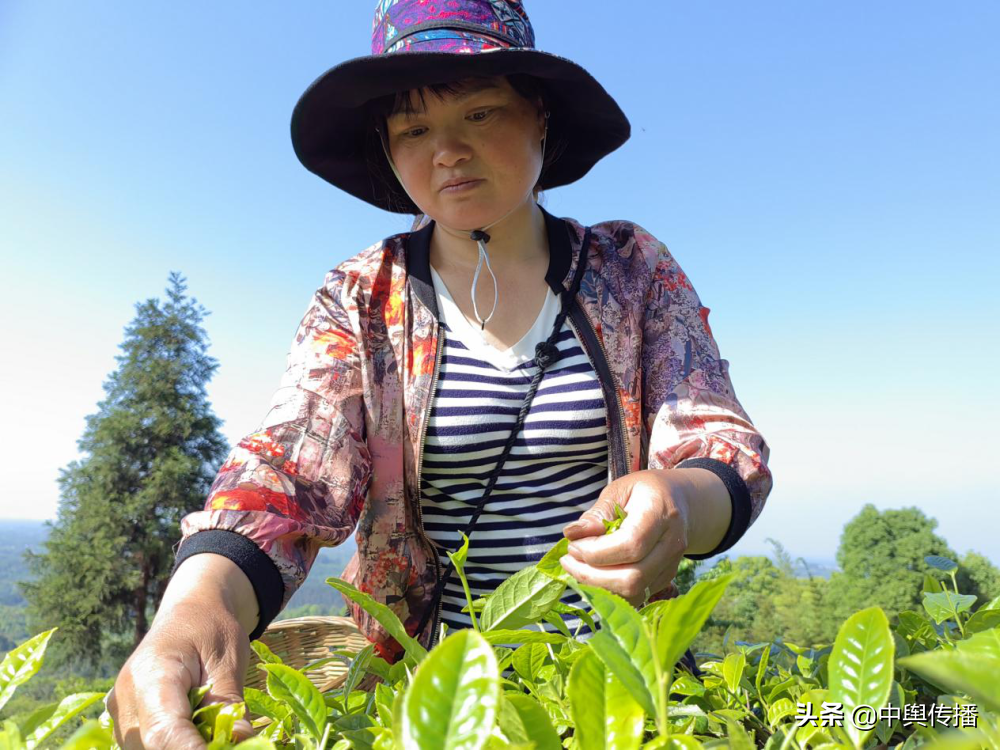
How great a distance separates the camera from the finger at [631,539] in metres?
0.60

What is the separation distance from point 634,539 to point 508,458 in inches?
27.2

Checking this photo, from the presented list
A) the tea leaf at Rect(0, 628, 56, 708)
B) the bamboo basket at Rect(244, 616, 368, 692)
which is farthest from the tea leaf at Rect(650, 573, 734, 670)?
the bamboo basket at Rect(244, 616, 368, 692)

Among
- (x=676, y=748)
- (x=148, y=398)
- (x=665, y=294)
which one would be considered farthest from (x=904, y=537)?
(x=148, y=398)

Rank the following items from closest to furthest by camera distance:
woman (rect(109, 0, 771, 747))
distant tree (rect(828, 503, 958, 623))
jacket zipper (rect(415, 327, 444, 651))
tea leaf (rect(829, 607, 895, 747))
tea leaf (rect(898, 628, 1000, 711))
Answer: tea leaf (rect(898, 628, 1000, 711))
tea leaf (rect(829, 607, 895, 747))
woman (rect(109, 0, 771, 747))
jacket zipper (rect(415, 327, 444, 651))
distant tree (rect(828, 503, 958, 623))

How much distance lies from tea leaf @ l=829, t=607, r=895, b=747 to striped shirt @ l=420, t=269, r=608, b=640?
963mm

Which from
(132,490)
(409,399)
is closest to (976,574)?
(409,399)

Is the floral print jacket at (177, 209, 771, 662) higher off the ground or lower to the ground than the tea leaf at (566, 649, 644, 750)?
higher

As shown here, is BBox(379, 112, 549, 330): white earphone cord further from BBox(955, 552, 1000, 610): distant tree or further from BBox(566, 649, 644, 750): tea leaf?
BBox(955, 552, 1000, 610): distant tree

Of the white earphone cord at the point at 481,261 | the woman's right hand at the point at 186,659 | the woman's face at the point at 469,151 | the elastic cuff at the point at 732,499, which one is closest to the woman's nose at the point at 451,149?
the woman's face at the point at 469,151

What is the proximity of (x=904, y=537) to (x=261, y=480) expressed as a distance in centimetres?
742

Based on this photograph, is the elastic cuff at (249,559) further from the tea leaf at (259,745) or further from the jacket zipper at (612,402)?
the jacket zipper at (612,402)

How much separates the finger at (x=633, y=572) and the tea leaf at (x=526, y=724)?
0.26 m

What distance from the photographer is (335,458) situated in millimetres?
1124

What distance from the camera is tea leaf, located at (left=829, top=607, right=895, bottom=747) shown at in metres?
0.31
